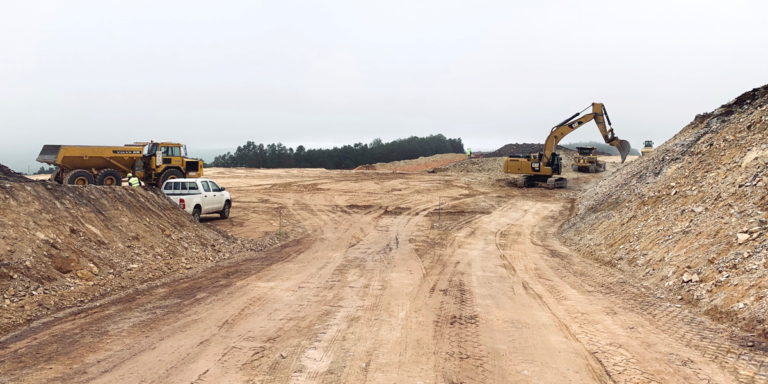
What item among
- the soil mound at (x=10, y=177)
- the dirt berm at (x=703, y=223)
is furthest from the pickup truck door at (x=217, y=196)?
the dirt berm at (x=703, y=223)

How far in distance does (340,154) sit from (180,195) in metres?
66.3

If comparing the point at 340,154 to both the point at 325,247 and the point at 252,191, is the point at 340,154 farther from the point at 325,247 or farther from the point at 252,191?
the point at 325,247

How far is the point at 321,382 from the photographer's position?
5227 millimetres

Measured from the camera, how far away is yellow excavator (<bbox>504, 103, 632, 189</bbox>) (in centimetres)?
3009

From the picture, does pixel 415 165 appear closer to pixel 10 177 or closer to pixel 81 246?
pixel 10 177

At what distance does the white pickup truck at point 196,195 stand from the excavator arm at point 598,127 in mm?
21245

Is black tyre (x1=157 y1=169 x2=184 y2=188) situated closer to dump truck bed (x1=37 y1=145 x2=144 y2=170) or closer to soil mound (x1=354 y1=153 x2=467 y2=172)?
dump truck bed (x1=37 y1=145 x2=144 y2=170)

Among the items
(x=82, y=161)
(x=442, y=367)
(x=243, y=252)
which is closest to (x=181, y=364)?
(x=442, y=367)

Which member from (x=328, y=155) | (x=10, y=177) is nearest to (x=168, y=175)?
(x=10, y=177)

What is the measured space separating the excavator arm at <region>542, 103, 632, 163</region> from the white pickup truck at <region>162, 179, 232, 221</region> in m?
21.2

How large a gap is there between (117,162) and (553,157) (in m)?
25.8

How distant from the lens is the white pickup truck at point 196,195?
17.2m

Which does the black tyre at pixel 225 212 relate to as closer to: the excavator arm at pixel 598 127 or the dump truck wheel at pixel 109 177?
the dump truck wheel at pixel 109 177

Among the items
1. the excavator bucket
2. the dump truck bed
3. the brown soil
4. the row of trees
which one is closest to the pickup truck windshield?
the dump truck bed
